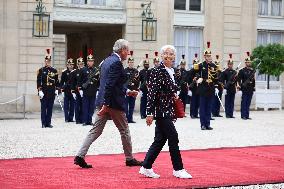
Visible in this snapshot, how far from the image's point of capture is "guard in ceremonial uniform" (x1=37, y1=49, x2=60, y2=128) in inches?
648

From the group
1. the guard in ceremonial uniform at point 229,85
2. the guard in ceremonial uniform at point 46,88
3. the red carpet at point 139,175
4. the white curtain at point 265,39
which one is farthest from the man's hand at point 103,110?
the white curtain at point 265,39

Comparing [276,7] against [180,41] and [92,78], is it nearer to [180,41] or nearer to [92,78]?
[180,41]

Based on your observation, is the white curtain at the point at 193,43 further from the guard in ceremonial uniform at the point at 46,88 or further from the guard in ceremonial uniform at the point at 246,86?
the guard in ceremonial uniform at the point at 46,88

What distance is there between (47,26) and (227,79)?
23.1 ft

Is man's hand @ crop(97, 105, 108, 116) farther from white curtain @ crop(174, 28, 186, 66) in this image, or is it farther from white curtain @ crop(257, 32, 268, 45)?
white curtain @ crop(257, 32, 268, 45)

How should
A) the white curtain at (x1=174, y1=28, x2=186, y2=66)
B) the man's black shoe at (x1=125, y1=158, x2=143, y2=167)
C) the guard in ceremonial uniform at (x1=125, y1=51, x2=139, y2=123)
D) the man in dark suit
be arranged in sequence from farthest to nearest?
the white curtain at (x1=174, y1=28, x2=186, y2=66)
the guard in ceremonial uniform at (x1=125, y1=51, x2=139, y2=123)
the man's black shoe at (x1=125, y1=158, x2=143, y2=167)
the man in dark suit

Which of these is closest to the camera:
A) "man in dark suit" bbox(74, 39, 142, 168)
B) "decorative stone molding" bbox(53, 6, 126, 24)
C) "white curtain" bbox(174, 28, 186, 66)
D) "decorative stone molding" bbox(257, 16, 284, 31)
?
"man in dark suit" bbox(74, 39, 142, 168)

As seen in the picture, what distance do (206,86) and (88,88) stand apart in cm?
352

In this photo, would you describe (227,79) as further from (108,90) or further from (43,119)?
(108,90)

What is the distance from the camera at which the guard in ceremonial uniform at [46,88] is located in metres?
16.5

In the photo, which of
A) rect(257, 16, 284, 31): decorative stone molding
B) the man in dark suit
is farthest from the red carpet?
rect(257, 16, 284, 31): decorative stone molding

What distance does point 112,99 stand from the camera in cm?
906

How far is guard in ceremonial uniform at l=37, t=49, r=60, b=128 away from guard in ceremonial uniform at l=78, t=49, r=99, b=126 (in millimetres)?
1094

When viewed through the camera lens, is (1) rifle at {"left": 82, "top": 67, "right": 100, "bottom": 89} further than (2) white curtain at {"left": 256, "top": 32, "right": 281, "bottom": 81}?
No
